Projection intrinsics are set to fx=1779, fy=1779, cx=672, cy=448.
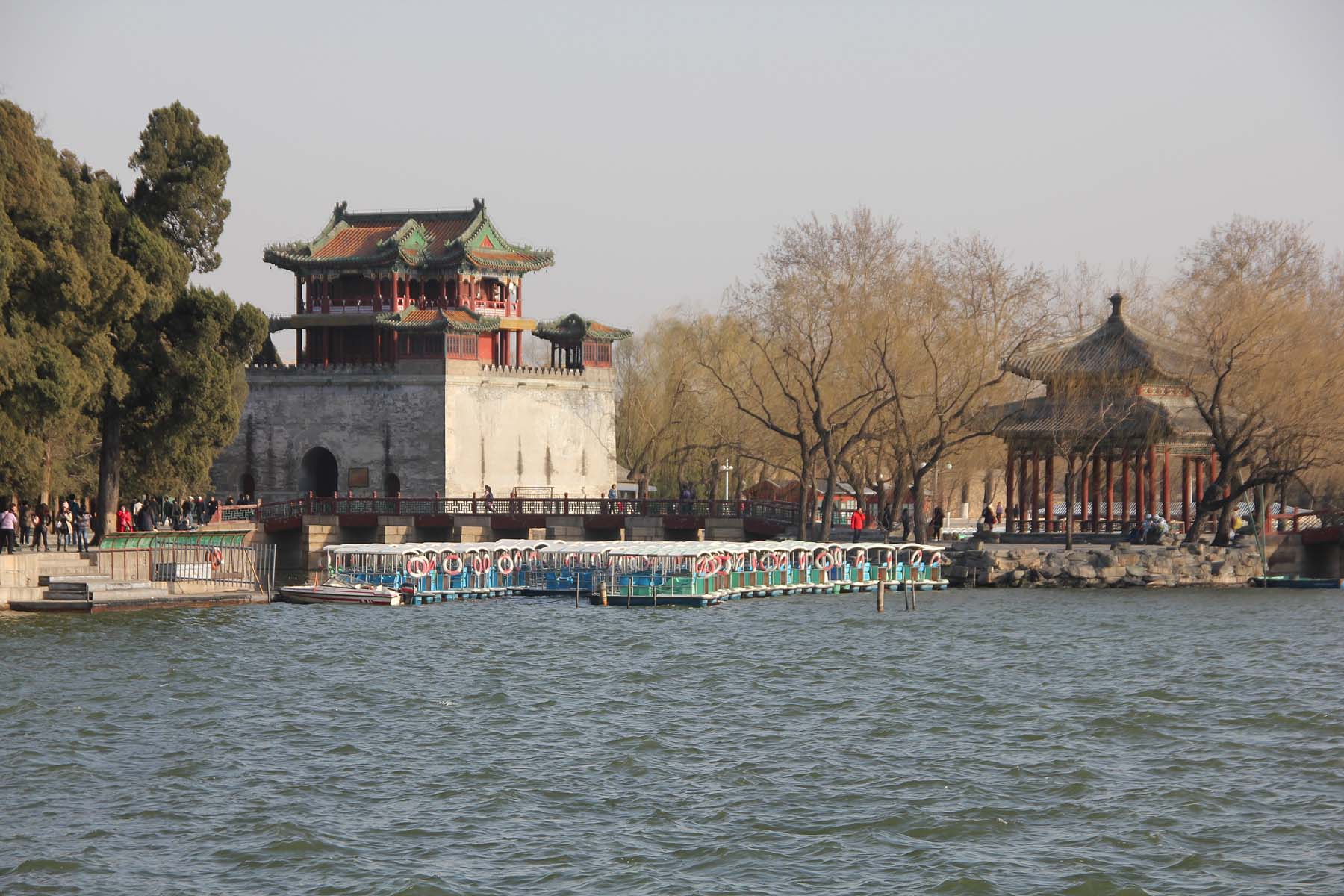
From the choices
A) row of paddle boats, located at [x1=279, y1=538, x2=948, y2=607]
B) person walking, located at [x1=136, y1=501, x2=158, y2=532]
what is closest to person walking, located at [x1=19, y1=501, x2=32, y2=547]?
person walking, located at [x1=136, y1=501, x2=158, y2=532]

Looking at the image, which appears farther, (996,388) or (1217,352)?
(996,388)

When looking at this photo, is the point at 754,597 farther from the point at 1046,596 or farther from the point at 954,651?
the point at 954,651

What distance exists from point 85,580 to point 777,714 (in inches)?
676

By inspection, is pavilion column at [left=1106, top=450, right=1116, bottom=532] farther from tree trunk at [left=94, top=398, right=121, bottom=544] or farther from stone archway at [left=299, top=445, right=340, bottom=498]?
stone archway at [left=299, top=445, right=340, bottom=498]

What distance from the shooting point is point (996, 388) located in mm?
51406

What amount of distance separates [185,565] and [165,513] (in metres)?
15.3

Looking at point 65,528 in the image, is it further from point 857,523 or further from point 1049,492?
point 1049,492

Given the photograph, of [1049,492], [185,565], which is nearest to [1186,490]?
[1049,492]

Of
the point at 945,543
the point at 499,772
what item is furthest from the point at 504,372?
the point at 499,772

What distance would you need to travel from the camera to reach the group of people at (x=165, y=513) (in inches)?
1857

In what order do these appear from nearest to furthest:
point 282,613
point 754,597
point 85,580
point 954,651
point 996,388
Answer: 1. point 954,651
2. point 85,580
3. point 282,613
4. point 754,597
5. point 996,388

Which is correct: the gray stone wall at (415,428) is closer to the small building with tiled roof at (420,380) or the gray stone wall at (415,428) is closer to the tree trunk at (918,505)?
the small building with tiled roof at (420,380)

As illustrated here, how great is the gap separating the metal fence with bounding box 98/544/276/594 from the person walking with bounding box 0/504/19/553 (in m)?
1.89

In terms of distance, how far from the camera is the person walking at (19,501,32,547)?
43.9m
